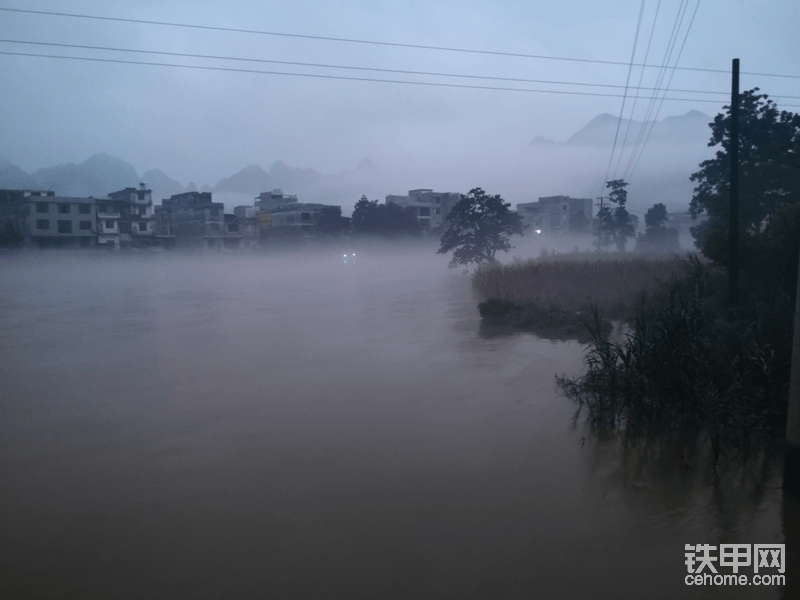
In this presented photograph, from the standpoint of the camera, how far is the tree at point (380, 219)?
65125mm

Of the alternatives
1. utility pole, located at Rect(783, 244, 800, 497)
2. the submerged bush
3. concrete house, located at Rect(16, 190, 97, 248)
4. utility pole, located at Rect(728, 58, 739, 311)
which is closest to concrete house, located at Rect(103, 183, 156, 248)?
concrete house, located at Rect(16, 190, 97, 248)

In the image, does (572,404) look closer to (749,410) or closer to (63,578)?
(749,410)

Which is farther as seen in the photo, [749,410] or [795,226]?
[795,226]

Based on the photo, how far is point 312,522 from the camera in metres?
5.41

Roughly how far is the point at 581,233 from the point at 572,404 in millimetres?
71144

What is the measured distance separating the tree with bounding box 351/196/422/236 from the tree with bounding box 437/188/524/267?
1229 inches

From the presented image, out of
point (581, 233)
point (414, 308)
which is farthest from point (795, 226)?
point (581, 233)

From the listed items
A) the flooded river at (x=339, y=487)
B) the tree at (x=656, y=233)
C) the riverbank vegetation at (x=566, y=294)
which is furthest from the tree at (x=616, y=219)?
the flooded river at (x=339, y=487)

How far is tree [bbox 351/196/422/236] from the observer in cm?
6512

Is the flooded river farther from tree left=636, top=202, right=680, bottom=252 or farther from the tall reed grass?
tree left=636, top=202, right=680, bottom=252

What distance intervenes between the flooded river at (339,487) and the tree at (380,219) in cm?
5198

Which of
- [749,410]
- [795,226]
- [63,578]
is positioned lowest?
[63,578]

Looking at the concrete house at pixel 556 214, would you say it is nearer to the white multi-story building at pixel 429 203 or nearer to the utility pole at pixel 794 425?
the white multi-story building at pixel 429 203

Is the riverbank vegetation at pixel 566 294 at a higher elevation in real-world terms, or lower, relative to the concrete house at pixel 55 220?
lower
